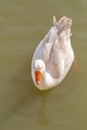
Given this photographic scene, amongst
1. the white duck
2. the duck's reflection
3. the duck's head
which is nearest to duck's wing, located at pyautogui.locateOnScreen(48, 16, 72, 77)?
the white duck

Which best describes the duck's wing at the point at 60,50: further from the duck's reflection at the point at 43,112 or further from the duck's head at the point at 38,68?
the duck's reflection at the point at 43,112

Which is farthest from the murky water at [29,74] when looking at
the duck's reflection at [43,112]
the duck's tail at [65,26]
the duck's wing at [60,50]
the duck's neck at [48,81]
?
the duck's tail at [65,26]

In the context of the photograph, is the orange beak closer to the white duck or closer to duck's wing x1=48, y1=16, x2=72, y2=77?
the white duck

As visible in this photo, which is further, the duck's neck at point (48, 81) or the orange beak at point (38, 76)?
the duck's neck at point (48, 81)

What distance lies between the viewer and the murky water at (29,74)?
5.11m

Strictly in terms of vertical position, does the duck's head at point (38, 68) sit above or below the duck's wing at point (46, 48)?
below

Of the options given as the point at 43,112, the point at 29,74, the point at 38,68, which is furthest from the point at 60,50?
the point at 43,112

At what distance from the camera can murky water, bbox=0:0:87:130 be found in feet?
16.8

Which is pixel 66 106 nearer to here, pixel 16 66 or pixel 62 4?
pixel 16 66

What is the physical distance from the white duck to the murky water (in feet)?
0.65

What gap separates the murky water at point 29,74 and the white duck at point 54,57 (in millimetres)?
198

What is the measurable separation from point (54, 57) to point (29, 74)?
467 millimetres

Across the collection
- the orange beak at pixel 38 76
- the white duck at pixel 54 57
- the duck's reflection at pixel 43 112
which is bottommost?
the duck's reflection at pixel 43 112

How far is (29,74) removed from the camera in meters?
5.37
